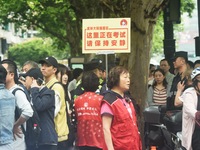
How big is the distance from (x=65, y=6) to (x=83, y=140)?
20.5 meters

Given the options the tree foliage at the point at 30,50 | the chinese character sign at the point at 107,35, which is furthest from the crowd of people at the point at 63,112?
the tree foliage at the point at 30,50

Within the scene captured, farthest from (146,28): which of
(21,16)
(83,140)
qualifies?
(21,16)

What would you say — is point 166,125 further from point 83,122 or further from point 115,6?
point 115,6

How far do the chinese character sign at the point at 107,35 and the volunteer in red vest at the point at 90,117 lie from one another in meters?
2.22

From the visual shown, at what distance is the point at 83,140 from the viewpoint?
812cm

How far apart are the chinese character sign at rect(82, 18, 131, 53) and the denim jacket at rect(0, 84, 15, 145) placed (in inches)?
136

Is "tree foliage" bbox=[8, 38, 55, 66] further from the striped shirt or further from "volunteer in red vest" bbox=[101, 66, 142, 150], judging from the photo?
"volunteer in red vest" bbox=[101, 66, 142, 150]

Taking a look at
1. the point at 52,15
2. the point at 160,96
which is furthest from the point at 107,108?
the point at 52,15

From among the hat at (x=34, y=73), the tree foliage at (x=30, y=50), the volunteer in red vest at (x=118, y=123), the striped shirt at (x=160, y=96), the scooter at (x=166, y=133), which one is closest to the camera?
the volunteer in red vest at (x=118, y=123)

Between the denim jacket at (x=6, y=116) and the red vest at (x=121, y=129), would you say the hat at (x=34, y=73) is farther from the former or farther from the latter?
the red vest at (x=121, y=129)

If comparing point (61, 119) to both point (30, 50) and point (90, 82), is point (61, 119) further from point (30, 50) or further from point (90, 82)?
point (30, 50)

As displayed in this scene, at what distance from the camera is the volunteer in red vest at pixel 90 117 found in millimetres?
8062

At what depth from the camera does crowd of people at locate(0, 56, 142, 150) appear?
7043 mm

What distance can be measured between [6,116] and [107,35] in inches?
146
